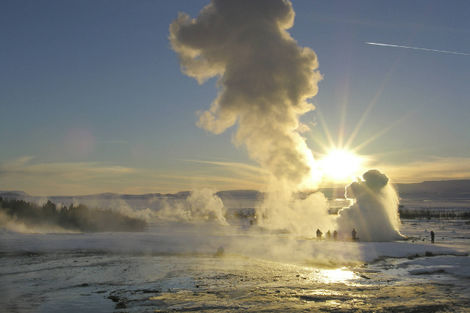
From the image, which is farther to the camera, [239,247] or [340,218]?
[340,218]

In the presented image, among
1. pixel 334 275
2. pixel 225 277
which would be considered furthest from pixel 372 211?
pixel 225 277

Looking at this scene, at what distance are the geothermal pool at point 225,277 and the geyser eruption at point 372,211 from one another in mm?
8926

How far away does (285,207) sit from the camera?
58406 millimetres

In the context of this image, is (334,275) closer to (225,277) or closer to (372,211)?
(225,277)

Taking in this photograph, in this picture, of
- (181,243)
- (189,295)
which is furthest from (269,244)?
(189,295)

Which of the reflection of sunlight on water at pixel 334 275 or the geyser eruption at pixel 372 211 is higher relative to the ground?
the geyser eruption at pixel 372 211

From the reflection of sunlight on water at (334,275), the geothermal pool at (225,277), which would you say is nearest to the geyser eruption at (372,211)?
the geothermal pool at (225,277)

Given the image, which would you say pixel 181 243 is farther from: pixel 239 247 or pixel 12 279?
pixel 12 279

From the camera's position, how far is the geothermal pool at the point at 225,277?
591 inches

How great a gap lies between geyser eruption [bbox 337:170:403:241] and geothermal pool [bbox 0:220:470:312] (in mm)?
8926

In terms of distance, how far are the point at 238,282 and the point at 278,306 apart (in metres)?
4.71

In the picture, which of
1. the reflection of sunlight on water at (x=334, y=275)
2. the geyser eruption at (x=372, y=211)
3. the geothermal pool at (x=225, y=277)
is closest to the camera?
the geothermal pool at (x=225, y=277)

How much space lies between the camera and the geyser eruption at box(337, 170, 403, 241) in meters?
43.0

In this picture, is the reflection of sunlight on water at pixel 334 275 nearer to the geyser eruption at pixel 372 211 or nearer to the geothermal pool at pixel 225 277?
the geothermal pool at pixel 225 277
